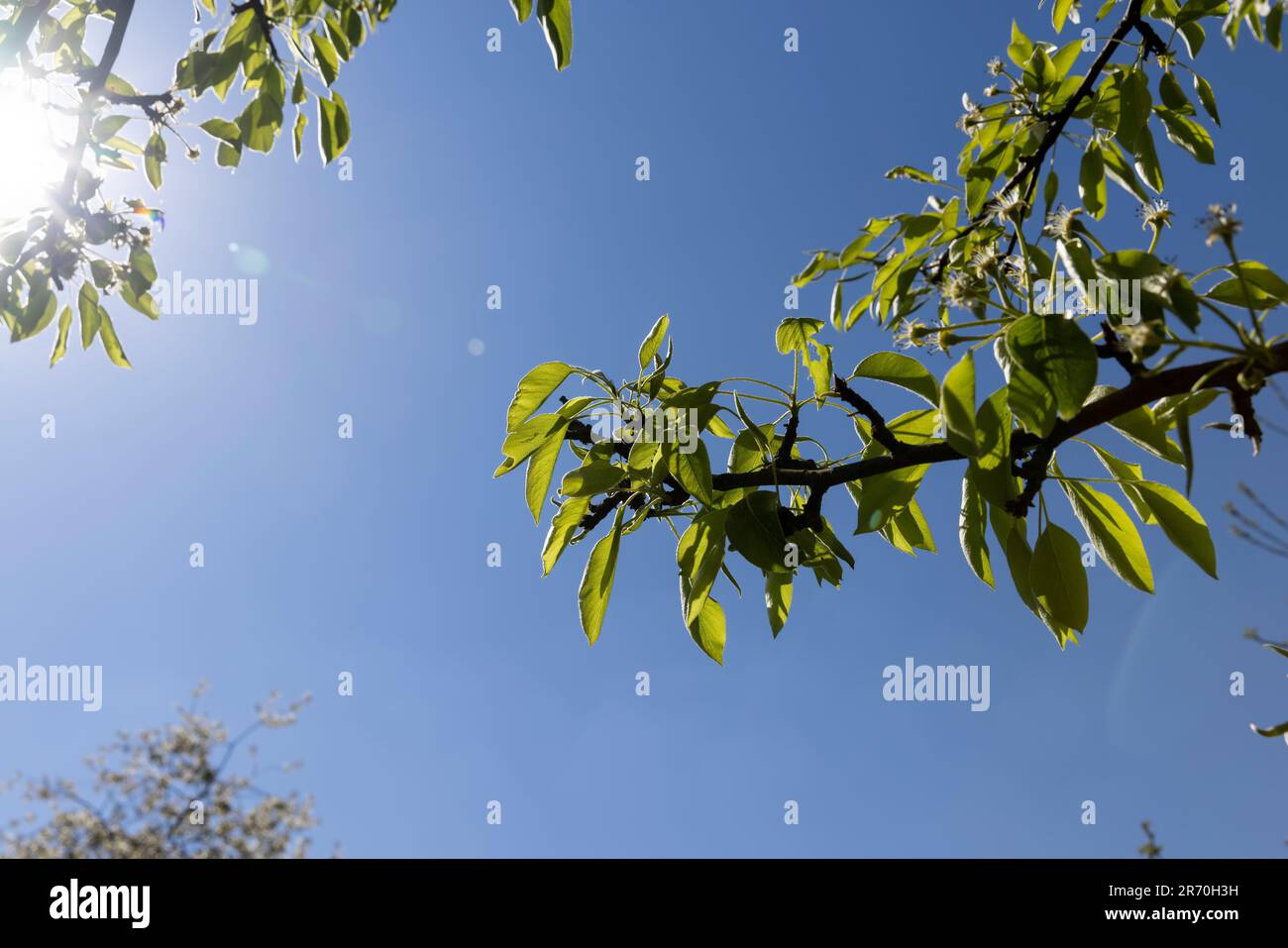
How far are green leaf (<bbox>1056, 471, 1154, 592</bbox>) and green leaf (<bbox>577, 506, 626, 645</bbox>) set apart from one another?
0.63 meters

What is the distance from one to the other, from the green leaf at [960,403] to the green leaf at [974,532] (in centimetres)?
21

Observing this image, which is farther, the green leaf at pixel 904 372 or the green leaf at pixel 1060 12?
the green leaf at pixel 1060 12

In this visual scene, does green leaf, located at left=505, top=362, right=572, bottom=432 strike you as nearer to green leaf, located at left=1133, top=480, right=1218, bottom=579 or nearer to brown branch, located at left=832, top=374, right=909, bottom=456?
brown branch, located at left=832, top=374, right=909, bottom=456

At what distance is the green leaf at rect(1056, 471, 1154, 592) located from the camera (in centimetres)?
113

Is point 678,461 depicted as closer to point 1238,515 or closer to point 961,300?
point 961,300

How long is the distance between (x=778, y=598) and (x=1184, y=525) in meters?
0.56

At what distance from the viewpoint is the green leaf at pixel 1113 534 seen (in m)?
1.13

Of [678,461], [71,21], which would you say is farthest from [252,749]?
[678,461]

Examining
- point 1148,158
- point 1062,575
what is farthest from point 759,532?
point 1148,158

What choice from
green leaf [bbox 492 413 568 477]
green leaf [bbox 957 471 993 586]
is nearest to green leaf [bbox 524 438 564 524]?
green leaf [bbox 492 413 568 477]

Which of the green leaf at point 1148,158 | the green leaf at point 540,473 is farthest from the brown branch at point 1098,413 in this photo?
the green leaf at point 1148,158

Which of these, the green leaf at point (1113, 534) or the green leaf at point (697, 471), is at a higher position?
the green leaf at point (697, 471)

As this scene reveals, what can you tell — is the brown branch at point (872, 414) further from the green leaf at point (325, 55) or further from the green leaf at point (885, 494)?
the green leaf at point (325, 55)

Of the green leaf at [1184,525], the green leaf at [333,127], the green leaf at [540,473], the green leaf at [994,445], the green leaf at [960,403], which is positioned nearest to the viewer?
the green leaf at [960,403]
